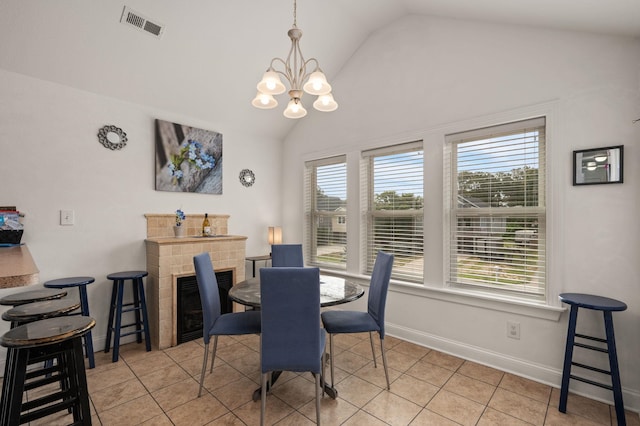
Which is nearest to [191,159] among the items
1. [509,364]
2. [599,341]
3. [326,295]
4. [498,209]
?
[326,295]

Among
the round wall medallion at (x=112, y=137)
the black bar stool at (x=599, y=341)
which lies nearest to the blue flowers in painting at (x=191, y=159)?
the round wall medallion at (x=112, y=137)

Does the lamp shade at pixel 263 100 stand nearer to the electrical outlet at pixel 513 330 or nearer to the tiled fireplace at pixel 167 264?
the tiled fireplace at pixel 167 264

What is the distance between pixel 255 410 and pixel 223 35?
330 cm

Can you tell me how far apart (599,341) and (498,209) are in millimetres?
1180

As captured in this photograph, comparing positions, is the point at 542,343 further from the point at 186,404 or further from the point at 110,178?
the point at 110,178

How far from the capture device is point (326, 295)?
2.35 meters

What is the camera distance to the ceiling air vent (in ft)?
8.51

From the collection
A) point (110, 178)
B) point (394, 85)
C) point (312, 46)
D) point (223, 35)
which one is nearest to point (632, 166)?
point (394, 85)

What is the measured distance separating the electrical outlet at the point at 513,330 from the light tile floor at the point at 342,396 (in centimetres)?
33

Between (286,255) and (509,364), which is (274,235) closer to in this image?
(286,255)

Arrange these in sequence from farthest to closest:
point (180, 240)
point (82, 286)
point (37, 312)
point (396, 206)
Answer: point (396, 206) → point (180, 240) → point (82, 286) → point (37, 312)

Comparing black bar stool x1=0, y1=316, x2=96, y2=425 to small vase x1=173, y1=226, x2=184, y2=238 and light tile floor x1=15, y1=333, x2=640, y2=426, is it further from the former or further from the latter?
small vase x1=173, y1=226, x2=184, y2=238

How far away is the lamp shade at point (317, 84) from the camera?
2125 mm

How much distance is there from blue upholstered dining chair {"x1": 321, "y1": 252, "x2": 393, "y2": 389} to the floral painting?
2.31 meters
